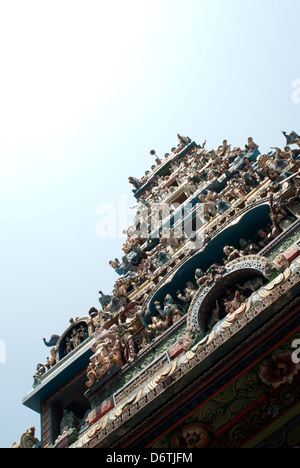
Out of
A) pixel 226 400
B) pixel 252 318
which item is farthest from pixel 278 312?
pixel 226 400

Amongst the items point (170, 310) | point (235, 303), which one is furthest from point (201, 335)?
point (170, 310)

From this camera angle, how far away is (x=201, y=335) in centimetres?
989

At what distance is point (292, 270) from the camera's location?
834 centimetres

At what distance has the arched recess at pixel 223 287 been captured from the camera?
1016 cm

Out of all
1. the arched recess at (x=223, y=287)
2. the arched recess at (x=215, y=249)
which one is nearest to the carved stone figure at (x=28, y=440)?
the arched recess at (x=215, y=249)

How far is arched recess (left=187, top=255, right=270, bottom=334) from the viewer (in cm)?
1016

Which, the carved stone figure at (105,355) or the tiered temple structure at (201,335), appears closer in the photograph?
the tiered temple structure at (201,335)

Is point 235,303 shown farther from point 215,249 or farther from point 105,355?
point 105,355

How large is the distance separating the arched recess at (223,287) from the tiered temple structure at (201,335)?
3 cm

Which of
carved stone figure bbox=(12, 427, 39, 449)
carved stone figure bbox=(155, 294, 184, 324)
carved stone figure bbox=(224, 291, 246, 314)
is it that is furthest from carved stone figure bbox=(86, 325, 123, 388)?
carved stone figure bbox=(224, 291, 246, 314)

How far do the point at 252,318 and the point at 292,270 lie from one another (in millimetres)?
1368

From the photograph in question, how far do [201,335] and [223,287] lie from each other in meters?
1.25

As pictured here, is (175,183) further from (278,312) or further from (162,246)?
(278,312)

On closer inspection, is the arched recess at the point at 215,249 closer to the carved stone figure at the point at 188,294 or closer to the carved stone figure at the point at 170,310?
the carved stone figure at the point at 188,294
